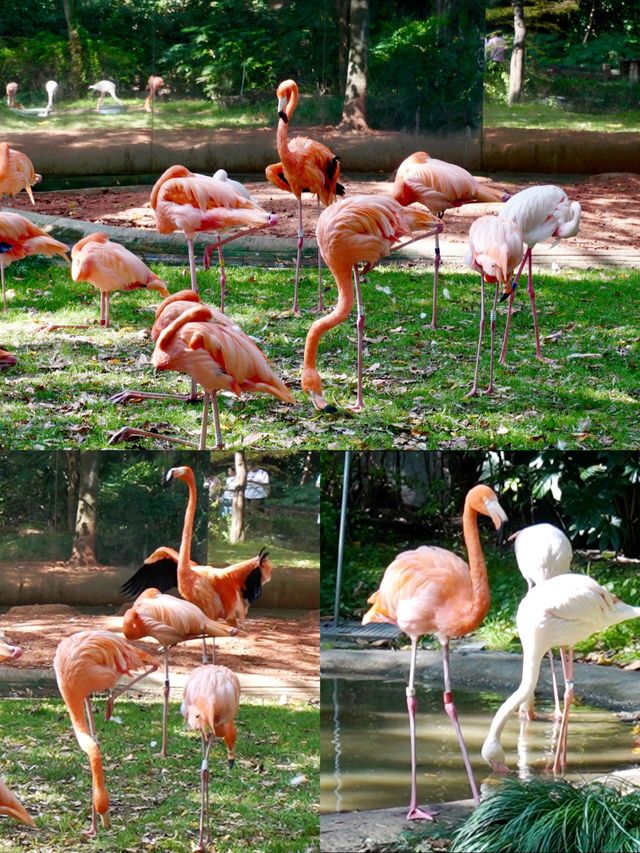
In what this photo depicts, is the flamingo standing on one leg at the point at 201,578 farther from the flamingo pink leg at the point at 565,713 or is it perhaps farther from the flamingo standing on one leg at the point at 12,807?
the flamingo pink leg at the point at 565,713

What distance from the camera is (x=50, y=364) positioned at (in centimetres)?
653

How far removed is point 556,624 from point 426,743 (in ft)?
Answer: 2.20

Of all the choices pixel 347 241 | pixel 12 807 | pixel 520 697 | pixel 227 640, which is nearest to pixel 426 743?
pixel 520 697


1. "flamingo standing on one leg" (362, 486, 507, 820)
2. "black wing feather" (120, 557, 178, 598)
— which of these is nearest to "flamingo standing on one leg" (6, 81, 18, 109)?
"black wing feather" (120, 557, 178, 598)

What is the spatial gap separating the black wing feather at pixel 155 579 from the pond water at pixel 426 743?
0.82m

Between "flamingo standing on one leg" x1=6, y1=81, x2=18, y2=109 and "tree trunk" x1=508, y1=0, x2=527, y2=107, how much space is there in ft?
16.9

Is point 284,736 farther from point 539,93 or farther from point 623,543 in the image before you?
point 539,93

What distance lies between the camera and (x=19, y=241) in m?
7.14

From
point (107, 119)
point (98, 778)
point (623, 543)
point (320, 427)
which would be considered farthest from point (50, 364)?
point (107, 119)

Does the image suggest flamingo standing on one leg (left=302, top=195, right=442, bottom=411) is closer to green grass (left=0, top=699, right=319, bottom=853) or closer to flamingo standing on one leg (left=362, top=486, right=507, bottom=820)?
flamingo standing on one leg (left=362, top=486, right=507, bottom=820)

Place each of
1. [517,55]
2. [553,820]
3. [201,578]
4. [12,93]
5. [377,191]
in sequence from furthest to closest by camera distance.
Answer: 1. [517,55]
2. [12,93]
3. [377,191]
4. [201,578]
5. [553,820]

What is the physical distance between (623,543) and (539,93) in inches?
358

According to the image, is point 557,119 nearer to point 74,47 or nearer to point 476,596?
point 74,47

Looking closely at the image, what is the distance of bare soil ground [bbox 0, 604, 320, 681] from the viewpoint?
495 centimetres
